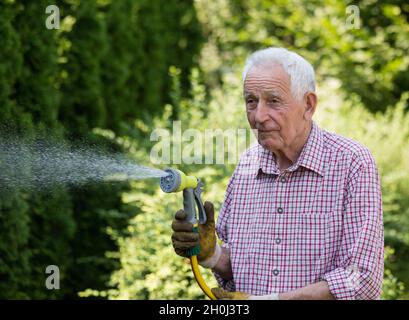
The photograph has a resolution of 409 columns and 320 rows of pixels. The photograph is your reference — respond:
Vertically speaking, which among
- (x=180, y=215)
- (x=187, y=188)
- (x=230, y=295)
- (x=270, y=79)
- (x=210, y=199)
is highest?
(x=270, y=79)

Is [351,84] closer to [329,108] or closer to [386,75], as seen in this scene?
[386,75]

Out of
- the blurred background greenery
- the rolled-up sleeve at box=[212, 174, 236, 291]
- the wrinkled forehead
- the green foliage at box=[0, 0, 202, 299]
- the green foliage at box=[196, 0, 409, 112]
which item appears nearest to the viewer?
the wrinkled forehead

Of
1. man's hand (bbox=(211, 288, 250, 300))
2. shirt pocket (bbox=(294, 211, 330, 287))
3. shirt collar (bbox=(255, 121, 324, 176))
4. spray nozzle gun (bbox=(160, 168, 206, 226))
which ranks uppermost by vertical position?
shirt collar (bbox=(255, 121, 324, 176))

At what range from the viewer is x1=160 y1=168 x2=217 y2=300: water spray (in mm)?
2707

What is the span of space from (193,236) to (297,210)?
17.3 inches

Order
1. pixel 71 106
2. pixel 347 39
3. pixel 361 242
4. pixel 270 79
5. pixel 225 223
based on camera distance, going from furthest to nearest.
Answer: pixel 347 39, pixel 71 106, pixel 225 223, pixel 270 79, pixel 361 242

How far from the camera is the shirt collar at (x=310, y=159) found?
2771 millimetres

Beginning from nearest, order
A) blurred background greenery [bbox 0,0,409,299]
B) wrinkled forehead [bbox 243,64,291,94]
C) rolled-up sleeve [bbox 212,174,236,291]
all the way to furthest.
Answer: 1. wrinkled forehead [bbox 243,64,291,94]
2. rolled-up sleeve [bbox 212,174,236,291]
3. blurred background greenery [bbox 0,0,409,299]

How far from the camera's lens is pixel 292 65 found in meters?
2.69

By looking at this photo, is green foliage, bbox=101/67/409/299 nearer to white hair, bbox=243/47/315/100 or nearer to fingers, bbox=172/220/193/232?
fingers, bbox=172/220/193/232

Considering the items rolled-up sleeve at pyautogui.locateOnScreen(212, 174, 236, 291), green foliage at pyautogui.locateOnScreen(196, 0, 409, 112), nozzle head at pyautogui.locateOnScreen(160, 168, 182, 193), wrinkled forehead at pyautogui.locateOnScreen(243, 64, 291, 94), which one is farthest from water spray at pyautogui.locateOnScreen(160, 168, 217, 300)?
green foliage at pyautogui.locateOnScreen(196, 0, 409, 112)

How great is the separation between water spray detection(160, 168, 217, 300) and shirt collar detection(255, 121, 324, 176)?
1.01ft

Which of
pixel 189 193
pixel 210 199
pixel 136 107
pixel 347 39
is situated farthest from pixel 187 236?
pixel 347 39

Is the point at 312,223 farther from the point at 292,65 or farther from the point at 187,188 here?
the point at 292,65
